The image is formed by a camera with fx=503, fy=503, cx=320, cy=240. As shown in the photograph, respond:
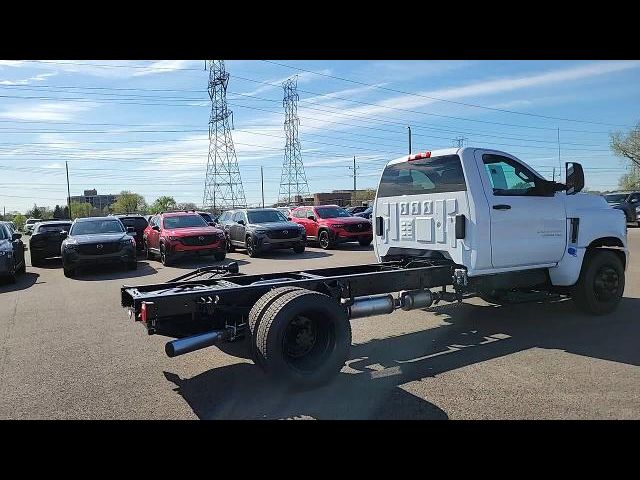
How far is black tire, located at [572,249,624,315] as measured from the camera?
23.2ft

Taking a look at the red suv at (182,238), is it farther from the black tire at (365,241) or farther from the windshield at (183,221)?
the black tire at (365,241)

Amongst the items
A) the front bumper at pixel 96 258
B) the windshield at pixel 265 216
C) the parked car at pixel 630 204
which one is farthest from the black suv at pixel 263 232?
the parked car at pixel 630 204

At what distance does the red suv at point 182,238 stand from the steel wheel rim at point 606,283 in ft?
37.1

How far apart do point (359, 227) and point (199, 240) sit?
634 cm

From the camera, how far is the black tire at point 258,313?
456cm

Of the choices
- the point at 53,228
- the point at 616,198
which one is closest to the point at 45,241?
the point at 53,228

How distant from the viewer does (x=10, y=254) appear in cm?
1275

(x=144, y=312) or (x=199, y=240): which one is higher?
(x=144, y=312)

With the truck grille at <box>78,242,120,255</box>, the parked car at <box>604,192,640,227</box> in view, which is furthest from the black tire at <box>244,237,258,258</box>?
the parked car at <box>604,192,640,227</box>

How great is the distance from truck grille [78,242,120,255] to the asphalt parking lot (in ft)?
18.2

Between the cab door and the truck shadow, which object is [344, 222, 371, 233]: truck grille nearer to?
the truck shadow

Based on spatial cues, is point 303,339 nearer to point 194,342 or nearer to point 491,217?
point 194,342
